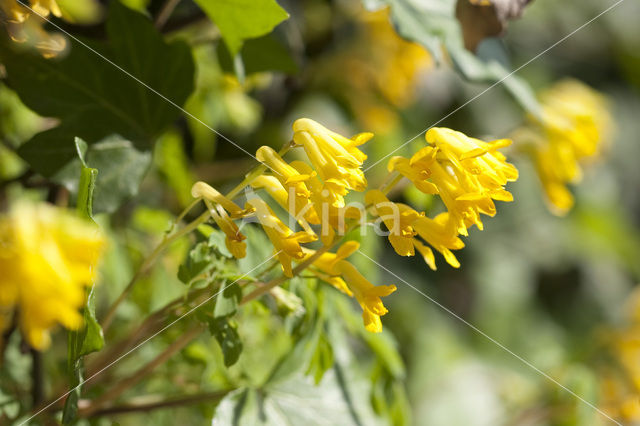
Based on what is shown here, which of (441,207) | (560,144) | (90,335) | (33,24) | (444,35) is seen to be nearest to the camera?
(90,335)

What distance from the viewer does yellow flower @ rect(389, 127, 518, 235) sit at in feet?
1.69

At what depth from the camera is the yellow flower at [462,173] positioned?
0.52 meters

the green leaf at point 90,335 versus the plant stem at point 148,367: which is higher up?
the green leaf at point 90,335

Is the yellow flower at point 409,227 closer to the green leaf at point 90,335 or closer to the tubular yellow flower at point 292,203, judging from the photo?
the tubular yellow flower at point 292,203

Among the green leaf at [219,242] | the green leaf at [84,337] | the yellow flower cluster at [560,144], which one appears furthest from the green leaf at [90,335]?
the yellow flower cluster at [560,144]

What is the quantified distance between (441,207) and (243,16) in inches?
22.7

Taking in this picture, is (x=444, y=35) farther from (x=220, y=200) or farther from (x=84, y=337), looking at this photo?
(x=84, y=337)

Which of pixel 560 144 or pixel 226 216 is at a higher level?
pixel 226 216

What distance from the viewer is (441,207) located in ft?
3.68

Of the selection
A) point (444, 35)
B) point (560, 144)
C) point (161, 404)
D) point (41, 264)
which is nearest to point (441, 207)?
point (560, 144)

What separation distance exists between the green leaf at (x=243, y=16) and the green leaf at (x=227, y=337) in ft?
0.91

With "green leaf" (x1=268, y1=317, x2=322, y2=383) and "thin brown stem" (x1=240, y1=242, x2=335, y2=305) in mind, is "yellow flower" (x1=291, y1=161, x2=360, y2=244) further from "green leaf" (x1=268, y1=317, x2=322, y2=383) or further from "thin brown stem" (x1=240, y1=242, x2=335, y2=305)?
"green leaf" (x1=268, y1=317, x2=322, y2=383)

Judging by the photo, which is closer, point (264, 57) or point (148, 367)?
point (148, 367)

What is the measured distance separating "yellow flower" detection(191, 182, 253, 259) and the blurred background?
0.51 ft
